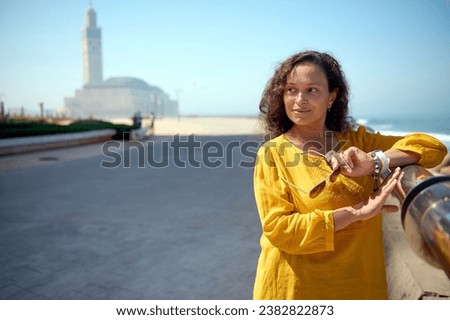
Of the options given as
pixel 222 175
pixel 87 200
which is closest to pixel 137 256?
pixel 87 200

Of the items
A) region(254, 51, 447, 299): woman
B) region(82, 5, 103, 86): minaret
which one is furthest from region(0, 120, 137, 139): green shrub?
region(82, 5, 103, 86): minaret

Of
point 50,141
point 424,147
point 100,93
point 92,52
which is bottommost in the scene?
point 100,93

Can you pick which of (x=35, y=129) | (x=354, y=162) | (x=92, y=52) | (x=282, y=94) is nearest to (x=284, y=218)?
(x=354, y=162)

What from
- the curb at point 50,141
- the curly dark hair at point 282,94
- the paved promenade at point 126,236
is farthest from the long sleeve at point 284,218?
the curb at point 50,141

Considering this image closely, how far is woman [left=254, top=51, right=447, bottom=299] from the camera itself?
1.08 m

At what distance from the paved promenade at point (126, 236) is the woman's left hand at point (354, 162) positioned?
6.49ft

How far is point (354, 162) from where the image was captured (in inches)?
41.2

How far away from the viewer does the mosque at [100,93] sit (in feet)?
501

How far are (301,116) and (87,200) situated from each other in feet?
18.8

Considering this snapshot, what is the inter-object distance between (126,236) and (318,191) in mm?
3774

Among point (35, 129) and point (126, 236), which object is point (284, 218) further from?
point (35, 129)

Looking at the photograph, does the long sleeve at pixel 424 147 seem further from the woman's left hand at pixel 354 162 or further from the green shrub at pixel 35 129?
the green shrub at pixel 35 129

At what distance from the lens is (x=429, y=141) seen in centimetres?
120

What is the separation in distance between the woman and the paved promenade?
5.61 ft
